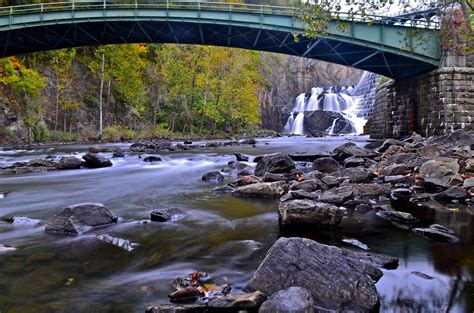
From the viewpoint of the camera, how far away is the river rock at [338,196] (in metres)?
6.92

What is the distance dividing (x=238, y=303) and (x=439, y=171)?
6.89 m

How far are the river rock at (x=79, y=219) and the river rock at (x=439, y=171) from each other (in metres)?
6.37

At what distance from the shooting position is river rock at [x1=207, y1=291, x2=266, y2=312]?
299 centimetres

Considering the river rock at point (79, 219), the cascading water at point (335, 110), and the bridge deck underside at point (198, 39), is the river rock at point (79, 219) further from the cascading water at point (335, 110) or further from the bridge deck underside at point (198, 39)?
the cascading water at point (335, 110)

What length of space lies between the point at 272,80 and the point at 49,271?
6657 centimetres

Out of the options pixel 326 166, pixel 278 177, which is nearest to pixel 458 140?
pixel 326 166

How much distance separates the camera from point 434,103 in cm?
2173

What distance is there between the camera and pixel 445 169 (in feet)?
27.1

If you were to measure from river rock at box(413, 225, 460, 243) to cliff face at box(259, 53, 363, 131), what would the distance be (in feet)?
186

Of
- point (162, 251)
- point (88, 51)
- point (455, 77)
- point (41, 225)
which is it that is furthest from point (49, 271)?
point (88, 51)

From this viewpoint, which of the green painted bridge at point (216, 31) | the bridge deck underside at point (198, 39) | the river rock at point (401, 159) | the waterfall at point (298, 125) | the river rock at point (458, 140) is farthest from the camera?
the waterfall at point (298, 125)

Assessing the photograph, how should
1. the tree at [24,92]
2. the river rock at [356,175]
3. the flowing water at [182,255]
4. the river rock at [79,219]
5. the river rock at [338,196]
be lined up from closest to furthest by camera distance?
the flowing water at [182,255] → the river rock at [79,219] → the river rock at [338,196] → the river rock at [356,175] → the tree at [24,92]

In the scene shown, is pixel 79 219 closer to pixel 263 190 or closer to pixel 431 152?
pixel 263 190

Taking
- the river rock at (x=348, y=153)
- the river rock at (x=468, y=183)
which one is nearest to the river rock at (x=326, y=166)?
the river rock at (x=348, y=153)
